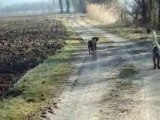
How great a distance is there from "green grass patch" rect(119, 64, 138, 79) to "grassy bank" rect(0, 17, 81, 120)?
2.25 m

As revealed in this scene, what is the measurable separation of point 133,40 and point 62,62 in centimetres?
1130

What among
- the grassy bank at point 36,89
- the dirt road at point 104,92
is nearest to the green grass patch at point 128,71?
the dirt road at point 104,92

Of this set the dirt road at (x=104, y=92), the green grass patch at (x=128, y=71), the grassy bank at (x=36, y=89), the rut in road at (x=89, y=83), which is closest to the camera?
the dirt road at (x=104, y=92)

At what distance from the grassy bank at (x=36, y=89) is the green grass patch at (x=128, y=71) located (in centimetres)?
225

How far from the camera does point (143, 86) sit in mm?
16906

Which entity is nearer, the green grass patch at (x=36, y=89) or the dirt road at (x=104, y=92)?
the dirt road at (x=104, y=92)

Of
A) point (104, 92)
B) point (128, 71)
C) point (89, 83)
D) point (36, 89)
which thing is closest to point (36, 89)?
point (36, 89)

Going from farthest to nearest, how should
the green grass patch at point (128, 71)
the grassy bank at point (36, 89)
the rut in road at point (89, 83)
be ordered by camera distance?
the green grass patch at point (128, 71), the grassy bank at point (36, 89), the rut in road at point (89, 83)

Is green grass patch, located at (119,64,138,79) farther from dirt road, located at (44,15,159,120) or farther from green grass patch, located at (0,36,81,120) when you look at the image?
green grass patch, located at (0,36,81,120)

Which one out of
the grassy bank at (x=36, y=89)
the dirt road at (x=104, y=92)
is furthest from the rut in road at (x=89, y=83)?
the grassy bank at (x=36, y=89)

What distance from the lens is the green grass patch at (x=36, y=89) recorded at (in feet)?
46.8

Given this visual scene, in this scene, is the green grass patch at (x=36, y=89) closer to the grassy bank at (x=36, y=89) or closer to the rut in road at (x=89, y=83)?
the grassy bank at (x=36, y=89)

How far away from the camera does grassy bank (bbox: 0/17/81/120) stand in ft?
46.7

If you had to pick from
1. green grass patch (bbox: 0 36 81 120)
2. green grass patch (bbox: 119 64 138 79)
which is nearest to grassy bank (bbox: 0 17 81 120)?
green grass patch (bbox: 0 36 81 120)
